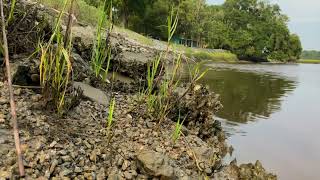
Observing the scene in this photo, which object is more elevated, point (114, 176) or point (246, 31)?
point (246, 31)

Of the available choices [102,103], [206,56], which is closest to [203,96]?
[102,103]

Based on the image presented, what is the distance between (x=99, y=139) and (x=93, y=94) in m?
1.54

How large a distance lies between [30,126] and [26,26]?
Answer: 7.84 feet

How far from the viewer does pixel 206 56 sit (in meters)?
62.2

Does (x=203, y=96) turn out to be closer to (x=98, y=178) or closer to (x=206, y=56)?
(x=98, y=178)

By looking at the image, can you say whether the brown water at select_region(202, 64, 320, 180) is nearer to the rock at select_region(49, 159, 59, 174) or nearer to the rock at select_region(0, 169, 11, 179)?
the rock at select_region(49, 159, 59, 174)

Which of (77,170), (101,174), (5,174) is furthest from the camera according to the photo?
(101,174)

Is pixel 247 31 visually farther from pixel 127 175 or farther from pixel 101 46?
pixel 127 175

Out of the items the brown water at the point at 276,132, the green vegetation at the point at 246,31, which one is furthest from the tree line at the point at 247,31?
the brown water at the point at 276,132

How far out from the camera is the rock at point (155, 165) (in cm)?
465

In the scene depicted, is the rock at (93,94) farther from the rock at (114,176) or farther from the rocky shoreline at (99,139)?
the rock at (114,176)

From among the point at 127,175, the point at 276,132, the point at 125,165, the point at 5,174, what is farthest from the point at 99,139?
the point at 276,132

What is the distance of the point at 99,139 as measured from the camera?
503 cm

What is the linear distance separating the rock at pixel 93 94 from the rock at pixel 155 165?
1.77m
